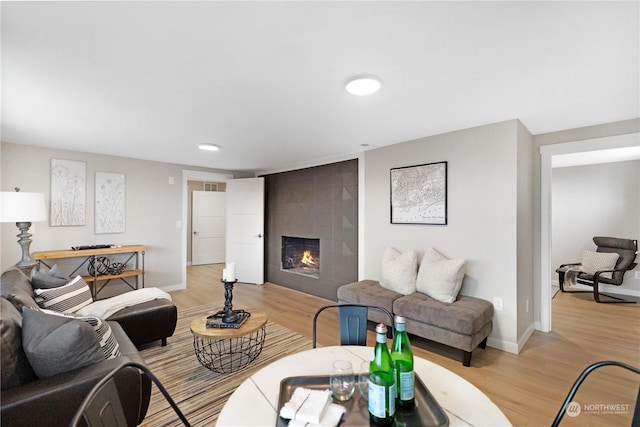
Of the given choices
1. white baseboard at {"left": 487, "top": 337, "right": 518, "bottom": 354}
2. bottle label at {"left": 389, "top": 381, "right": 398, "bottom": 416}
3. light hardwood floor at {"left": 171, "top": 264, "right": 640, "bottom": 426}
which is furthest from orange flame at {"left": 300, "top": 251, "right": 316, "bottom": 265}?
bottle label at {"left": 389, "top": 381, "right": 398, "bottom": 416}

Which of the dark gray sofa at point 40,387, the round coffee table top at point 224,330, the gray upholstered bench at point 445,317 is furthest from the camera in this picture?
the gray upholstered bench at point 445,317

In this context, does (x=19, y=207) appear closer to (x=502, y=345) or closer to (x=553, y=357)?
(x=502, y=345)

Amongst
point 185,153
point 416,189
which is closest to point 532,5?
point 416,189

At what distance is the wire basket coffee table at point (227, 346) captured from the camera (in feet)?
7.07

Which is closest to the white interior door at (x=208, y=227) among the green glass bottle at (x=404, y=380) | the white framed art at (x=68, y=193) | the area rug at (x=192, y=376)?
the white framed art at (x=68, y=193)

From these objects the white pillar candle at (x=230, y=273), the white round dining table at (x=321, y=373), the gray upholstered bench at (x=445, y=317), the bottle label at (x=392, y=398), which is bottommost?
the gray upholstered bench at (x=445, y=317)

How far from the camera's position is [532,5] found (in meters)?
1.26

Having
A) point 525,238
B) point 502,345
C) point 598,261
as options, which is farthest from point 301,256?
point 598,261

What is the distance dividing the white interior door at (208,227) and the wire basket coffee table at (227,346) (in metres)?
5.03

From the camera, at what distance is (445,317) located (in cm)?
252

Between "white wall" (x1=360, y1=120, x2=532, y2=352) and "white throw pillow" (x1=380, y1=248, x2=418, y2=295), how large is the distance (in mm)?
211

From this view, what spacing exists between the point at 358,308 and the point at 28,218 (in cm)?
347

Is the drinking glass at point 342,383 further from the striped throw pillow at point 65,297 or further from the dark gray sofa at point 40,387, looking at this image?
the striped throw pillow at point 65,297

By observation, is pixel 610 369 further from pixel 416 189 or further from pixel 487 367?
pixel 416 189
